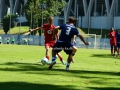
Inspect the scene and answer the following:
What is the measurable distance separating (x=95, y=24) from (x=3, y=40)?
24.6 m

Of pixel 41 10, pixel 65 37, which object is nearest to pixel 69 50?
pixel 65 37

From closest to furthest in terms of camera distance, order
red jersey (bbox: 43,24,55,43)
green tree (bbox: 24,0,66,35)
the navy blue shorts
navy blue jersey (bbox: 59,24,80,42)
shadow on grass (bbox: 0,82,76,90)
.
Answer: shadow on grass (bbox: 0,82,76,90) → navy blue jersey (bbox: 59,24,80,42) → the navy blue shorts → red jersey (bbox: 43,24,55,43) → green tree (bbox: 24,0,66,35)

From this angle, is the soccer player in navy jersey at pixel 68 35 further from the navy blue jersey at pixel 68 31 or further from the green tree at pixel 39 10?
the green tree at pixel 39 10

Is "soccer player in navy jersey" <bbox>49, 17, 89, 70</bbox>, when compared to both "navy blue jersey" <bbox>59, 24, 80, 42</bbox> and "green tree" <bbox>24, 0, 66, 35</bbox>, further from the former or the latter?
"green tree" <bbox>24, 0, 66, 35</bbox>

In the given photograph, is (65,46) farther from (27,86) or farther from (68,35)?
(27,86)

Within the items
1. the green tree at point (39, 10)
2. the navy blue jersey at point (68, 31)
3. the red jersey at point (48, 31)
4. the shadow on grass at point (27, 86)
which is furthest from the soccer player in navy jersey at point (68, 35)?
the green tree at point (39, 10)

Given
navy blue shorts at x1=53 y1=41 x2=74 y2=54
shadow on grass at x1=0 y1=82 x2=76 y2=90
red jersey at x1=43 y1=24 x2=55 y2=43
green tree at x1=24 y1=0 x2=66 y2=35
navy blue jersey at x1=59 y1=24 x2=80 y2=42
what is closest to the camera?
shadow on grass at x1=0 y1=82 x2=76 y2=90

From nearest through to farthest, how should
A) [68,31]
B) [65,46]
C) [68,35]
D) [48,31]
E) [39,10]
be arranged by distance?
1. [68,31]
2. [68,35]
3. [65,46]
4. [48,31]
5. [39,10]

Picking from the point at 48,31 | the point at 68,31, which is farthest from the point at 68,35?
the point at 48,31

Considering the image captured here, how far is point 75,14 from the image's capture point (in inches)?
3986

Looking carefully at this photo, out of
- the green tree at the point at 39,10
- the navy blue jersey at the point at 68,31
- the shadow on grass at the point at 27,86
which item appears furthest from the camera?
the green tree at the point at 39,10

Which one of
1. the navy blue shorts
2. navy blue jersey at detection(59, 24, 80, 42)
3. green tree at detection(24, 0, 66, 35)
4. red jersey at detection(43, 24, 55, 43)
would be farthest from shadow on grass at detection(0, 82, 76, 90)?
green tree at detection(24, 0, 66, 35)

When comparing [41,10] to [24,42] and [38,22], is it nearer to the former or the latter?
[38,22]

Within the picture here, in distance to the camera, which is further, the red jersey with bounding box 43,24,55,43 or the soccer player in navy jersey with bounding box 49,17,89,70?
the red jersey with bounding box 43,24,55,43
